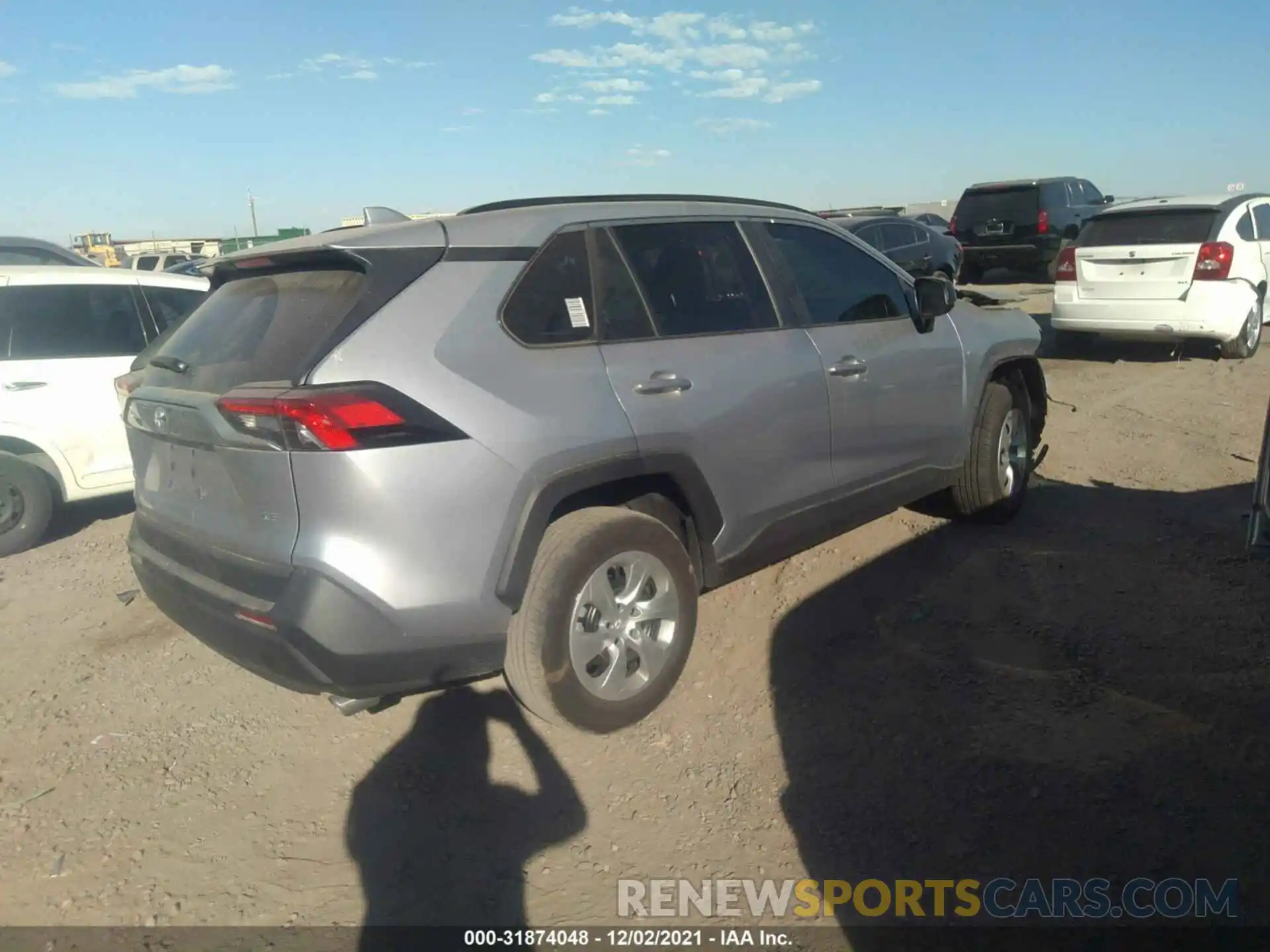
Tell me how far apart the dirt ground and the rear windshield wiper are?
1.38 metres

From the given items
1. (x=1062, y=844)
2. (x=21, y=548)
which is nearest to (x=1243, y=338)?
(x=1062, y=844)

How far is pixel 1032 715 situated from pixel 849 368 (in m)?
1.54

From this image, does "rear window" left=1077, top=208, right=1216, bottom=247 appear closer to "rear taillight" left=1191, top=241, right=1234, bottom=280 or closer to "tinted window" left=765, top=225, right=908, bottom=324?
"rear taillight" left=1191, top=241, right=1234, bottom=280

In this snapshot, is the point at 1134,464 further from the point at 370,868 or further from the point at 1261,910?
the point at 370,868

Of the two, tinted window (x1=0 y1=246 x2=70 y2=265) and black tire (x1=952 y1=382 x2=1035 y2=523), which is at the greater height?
tinted window (x1=0 y1=246 x2=70 y2=265)

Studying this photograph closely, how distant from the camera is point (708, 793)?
306 cm

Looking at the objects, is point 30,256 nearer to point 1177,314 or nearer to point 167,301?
point 167,301

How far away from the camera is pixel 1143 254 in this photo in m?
9.02

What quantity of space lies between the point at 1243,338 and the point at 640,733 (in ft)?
28.6

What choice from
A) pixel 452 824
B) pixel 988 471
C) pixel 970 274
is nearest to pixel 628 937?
pixel 452 824

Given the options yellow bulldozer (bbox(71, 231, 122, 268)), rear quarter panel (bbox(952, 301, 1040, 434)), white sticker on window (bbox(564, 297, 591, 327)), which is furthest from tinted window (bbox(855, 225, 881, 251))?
yellow bulldozer (bbox(71, 231, 122, 268))

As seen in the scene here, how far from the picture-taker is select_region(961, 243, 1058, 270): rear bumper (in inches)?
633

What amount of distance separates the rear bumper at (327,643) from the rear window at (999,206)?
15.7m

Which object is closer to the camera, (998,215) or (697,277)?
(697,277)
